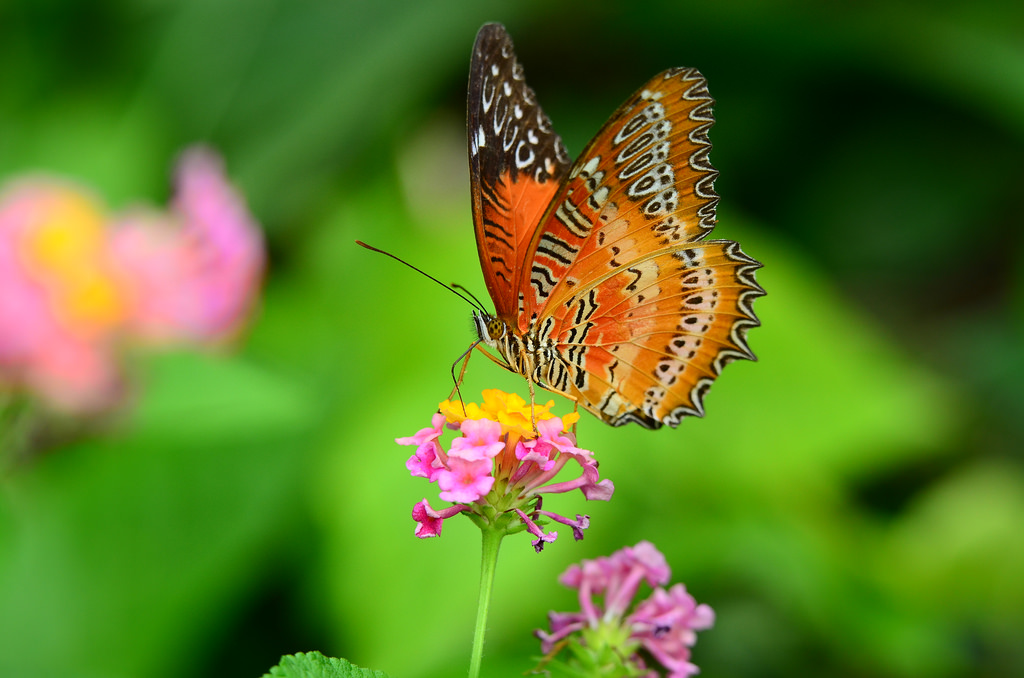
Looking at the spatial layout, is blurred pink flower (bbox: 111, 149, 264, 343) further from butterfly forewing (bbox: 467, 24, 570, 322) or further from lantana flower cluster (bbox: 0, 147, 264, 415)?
butterfly forewing (bbox: 467, 24, 570, 322)

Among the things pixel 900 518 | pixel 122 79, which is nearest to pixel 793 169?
pixel 900 518

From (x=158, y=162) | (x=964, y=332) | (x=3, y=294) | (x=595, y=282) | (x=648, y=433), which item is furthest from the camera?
(x=964, y=332)

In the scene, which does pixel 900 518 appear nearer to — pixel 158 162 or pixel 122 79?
pixel 158 162

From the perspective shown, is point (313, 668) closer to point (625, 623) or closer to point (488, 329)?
point (625, 623)

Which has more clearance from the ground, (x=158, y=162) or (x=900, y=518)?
(x=158, y=162)

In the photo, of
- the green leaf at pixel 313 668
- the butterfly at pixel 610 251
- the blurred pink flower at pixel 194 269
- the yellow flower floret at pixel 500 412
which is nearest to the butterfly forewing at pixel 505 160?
the butterfly at pixel 610 251
